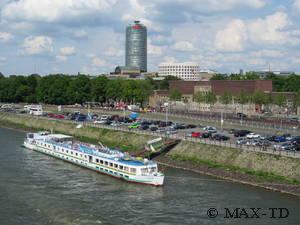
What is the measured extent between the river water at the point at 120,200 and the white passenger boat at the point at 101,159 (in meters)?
1.18

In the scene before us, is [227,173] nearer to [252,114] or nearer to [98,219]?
[98,219]

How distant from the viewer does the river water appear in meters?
42.9

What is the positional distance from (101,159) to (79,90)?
9997cm

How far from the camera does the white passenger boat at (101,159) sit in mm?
57406

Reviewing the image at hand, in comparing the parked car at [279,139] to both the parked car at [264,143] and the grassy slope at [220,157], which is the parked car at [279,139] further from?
the grassy slope at [220,157]

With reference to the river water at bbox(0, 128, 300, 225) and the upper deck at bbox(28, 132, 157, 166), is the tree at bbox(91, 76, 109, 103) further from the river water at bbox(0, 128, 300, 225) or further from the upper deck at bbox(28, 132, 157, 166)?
the river water at bbox(0, 128, 300, 225)

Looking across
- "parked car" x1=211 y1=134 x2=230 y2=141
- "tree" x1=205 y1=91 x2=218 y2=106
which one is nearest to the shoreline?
"parked car" x1=211 y1=134 x2=230 y2=141

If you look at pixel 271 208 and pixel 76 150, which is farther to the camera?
pixel 76 150

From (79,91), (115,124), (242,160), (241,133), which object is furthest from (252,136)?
(79,91)

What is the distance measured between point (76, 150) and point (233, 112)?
5767 centimetres

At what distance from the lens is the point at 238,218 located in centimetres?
4359

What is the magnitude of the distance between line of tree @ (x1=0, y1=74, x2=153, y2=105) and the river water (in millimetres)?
88527

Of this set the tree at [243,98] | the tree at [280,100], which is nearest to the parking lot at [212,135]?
the tree at [243,98]

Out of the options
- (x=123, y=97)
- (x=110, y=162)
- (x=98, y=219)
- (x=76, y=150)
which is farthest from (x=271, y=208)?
(x=123, y=97)
